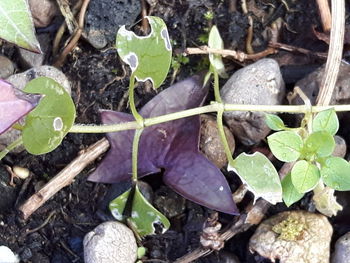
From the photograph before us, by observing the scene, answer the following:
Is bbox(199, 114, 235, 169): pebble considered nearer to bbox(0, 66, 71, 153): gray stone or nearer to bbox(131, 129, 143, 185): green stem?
bbox(131, 129, 143, 185): green stem

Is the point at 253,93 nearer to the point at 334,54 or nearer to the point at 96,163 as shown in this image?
the point at 334,54

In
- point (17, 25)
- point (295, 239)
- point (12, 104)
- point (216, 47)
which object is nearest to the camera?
point (12, 104)

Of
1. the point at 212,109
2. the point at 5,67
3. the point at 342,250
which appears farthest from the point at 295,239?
the point at 5,67

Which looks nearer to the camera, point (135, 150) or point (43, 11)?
point (135, 150)

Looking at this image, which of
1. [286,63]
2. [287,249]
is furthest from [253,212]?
[286,63]

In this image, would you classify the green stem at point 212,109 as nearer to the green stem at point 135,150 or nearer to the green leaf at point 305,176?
the green stem at point 135,150


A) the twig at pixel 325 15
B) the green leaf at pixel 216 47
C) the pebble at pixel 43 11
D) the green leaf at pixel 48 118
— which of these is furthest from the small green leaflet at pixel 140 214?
the twig at pixel 325 15
